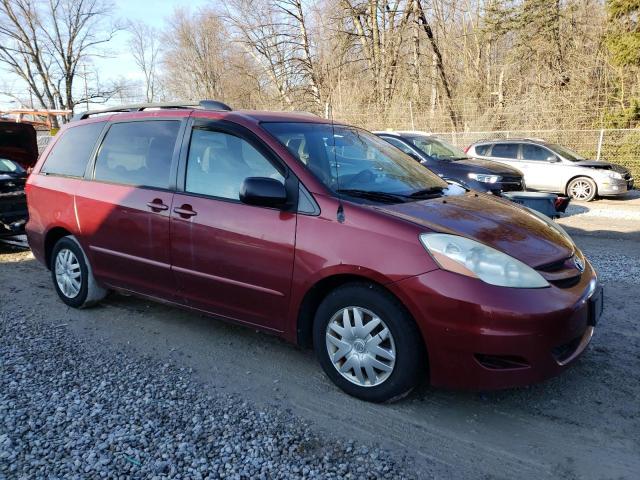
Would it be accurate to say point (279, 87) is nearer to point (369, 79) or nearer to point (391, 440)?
point (369, 79)

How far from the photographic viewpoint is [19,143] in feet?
29.2

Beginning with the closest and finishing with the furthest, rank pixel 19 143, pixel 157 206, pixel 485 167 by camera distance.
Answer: pixel 157 206 → pixel 19 143 → pixel 485 167

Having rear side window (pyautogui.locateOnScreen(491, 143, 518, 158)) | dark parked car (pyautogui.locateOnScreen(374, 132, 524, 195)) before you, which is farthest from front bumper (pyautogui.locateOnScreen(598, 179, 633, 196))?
dark parked car (pyautogui.locateOnScreen(374, 132, 524, 195))

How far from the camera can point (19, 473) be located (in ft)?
8.00

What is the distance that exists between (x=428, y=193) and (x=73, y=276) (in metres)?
3.35

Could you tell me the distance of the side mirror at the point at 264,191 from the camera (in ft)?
10.2

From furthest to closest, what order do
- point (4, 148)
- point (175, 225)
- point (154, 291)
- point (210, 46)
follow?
point (210, 46)
point (4, 148)
point (154, 291)
point (175, 225)

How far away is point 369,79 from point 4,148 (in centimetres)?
1759

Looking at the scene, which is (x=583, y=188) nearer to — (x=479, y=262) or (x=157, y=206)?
(x=479, y=262)

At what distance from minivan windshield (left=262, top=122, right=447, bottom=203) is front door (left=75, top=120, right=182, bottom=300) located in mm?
1004

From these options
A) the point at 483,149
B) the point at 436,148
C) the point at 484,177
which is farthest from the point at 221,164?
the point at 483,149

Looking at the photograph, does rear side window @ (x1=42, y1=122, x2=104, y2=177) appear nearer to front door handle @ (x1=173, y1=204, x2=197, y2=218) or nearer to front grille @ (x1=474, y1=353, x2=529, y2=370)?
front door handle @ (x1=173, y1=204, x2=197, y2=218)

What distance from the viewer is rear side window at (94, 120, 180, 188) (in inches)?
153

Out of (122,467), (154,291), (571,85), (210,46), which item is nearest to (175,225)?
(154,291)
